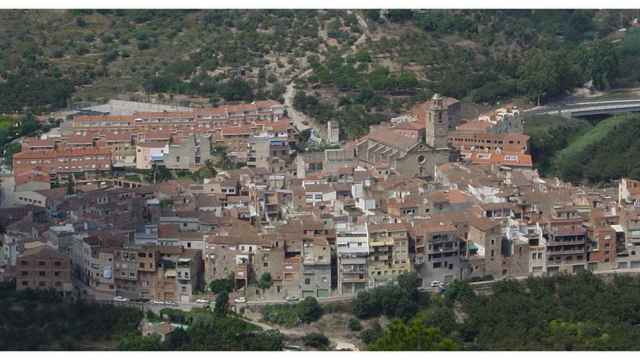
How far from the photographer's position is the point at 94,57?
43.4 m

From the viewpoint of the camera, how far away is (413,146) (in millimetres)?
34375

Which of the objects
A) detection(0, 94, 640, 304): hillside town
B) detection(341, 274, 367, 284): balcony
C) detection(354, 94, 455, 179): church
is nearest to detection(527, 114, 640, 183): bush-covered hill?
detection(0, 94, 640, 304): hillside town

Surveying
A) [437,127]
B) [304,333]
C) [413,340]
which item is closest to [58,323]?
[304,333]

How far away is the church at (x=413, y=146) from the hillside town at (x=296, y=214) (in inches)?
1.3

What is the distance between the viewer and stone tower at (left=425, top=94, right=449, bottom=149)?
115 ft

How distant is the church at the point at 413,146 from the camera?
112 ft

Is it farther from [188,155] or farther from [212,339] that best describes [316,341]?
[188,155]

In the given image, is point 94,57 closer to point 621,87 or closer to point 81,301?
point 621,87

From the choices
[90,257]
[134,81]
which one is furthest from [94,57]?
[90,257]

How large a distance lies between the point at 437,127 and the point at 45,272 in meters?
7.52

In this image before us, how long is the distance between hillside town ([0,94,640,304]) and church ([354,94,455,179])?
33mm

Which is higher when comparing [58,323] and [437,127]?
[437,127]

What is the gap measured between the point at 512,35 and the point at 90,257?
17.2 meters

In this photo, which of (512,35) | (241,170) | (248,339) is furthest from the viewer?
(512,35)
